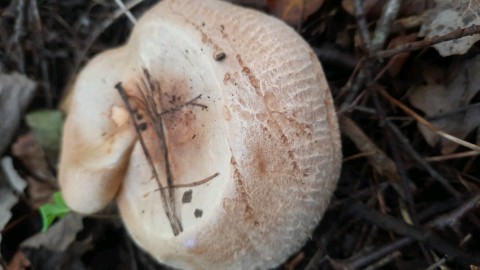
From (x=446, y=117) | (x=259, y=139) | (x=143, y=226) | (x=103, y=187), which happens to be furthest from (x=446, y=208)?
(x=103, y=187)

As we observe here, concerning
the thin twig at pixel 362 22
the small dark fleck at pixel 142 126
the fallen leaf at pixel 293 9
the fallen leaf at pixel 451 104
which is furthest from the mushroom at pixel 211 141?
the fallen leaf at pixel 451 104

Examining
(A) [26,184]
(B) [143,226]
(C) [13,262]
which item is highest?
(B) [143,226]

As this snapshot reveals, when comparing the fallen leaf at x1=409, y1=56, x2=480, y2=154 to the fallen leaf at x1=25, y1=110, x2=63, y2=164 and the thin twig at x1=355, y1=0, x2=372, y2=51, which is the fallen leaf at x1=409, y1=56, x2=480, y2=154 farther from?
the fallen leaf at x1=25, y1=110, x2=63, y2=164

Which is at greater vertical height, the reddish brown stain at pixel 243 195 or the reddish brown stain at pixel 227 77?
the reddish brown stain at pixel 227 77

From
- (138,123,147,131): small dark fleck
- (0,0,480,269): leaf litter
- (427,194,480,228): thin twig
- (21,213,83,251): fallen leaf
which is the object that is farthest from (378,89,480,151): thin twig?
(21,213,83,251): fallen leaf

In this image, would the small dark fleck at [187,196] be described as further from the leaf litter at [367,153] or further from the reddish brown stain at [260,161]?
the leaf litter at [367,153]

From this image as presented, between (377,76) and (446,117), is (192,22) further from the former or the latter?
(446,117)
